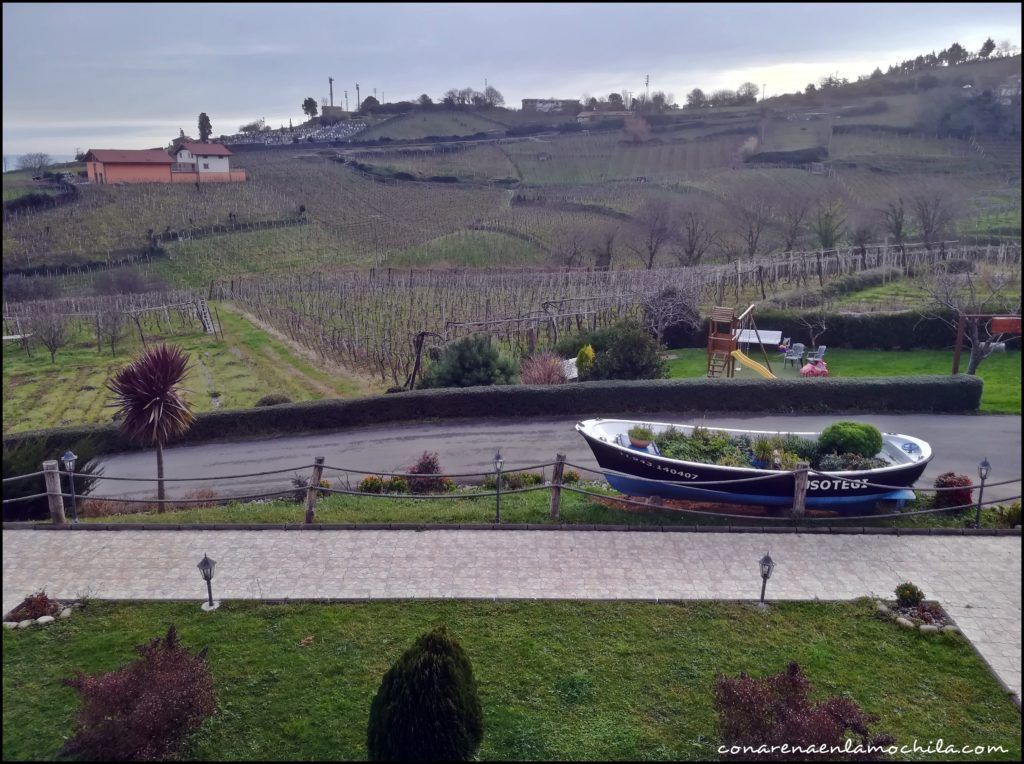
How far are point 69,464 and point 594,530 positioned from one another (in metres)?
7.98

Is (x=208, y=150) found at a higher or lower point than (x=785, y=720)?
higher

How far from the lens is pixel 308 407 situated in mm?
18875

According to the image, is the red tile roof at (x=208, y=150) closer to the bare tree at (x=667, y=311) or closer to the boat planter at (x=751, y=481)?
the bare tree at (x=667, y=311)

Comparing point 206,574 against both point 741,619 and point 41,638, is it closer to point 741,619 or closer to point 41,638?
point 41,638

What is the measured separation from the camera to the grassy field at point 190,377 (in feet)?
71.3

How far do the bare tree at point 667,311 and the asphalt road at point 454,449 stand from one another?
840cm

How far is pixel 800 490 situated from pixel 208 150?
41739 mm

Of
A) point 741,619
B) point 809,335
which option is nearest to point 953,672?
point 741,619

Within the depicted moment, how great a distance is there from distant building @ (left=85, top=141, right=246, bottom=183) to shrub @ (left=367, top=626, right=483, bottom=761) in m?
33.5

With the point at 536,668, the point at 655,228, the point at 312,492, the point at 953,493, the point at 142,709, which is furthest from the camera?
the point at 655,228

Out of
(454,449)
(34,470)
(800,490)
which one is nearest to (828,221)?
(454,449)

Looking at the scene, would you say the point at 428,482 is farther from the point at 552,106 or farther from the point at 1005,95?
the point at 552,106

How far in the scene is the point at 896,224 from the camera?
136 feet

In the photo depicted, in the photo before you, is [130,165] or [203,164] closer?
[130,165]
